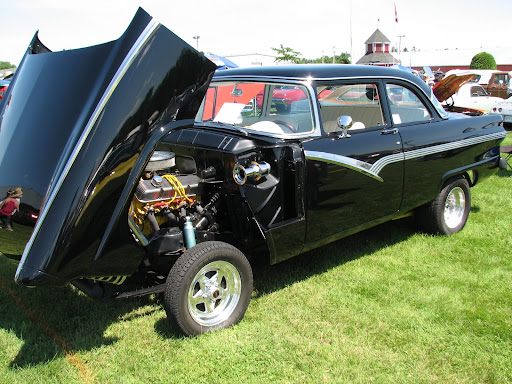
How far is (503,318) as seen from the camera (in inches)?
141

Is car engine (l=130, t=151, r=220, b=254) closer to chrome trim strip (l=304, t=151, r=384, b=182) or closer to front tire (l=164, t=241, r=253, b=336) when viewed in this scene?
front tire (l=164, t=241, r=253, b=336)

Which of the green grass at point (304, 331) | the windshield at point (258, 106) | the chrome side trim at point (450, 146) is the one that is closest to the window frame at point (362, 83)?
the windshield at point (258, 106)

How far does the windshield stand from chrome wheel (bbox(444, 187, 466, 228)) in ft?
8.18

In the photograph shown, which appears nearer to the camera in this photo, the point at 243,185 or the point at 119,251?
the point at 119,251

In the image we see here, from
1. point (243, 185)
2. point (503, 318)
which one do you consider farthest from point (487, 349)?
point (243, 185)

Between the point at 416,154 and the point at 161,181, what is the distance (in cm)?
257

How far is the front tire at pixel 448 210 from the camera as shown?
17.0 feet

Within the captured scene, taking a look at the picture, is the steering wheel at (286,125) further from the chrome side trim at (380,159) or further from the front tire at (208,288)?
the front tire at (208,288)

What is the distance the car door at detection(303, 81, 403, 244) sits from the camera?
12.4ft

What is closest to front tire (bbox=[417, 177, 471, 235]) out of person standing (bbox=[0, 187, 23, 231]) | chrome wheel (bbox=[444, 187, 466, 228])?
chrome wheel (bbox=[444, 187, 466, 228])

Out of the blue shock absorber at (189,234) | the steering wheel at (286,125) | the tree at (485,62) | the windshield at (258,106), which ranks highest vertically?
the tree at (485,62)

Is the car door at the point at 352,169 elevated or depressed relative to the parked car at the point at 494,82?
depressed

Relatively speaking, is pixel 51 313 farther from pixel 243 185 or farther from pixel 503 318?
pixel 503 318

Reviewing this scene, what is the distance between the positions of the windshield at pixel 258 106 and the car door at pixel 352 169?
0.23 metres
